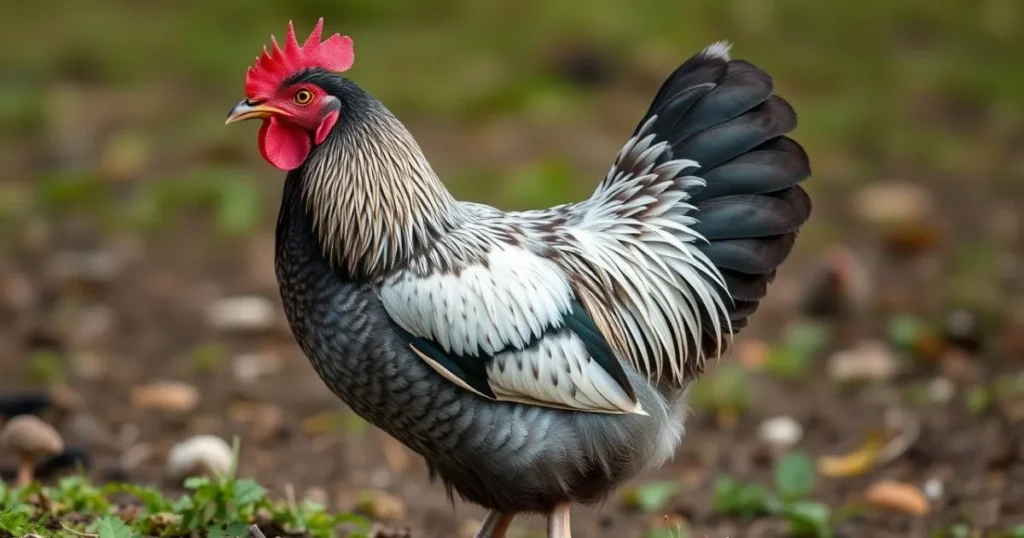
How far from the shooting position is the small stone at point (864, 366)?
732 cm

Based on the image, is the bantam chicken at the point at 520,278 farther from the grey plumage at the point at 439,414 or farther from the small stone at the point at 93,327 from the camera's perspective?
the small stone at the point at 93,327

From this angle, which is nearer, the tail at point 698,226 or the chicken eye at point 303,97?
the chicken eye at point 303,97

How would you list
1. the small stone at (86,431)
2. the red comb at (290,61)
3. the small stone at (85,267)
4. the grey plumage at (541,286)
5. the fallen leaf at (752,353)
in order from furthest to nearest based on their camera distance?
the small stone at (85,267), the fallen leaf at (752,353), the small stone at (86,431), the red comb at (290,61), the grey plumage at (541,286)

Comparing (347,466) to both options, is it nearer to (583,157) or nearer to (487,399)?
(487,399)

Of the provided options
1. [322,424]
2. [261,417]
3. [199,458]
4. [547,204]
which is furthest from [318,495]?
[547,204]

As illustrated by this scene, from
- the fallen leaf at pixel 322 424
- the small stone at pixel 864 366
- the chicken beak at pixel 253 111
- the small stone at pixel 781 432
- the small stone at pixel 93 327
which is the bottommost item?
the small stone at pixel 781 432

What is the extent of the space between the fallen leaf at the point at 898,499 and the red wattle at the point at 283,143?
302cm

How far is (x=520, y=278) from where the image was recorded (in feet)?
14.1

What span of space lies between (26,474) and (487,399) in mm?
2281

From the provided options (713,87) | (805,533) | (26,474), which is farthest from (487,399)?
(26,474)

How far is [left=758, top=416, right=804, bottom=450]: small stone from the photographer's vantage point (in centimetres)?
666

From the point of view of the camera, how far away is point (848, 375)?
7.31 m

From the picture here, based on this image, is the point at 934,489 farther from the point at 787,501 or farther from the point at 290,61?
the point at 290,61

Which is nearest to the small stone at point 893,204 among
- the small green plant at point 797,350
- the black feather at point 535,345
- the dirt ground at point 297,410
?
the dirt ground at point 297,410
